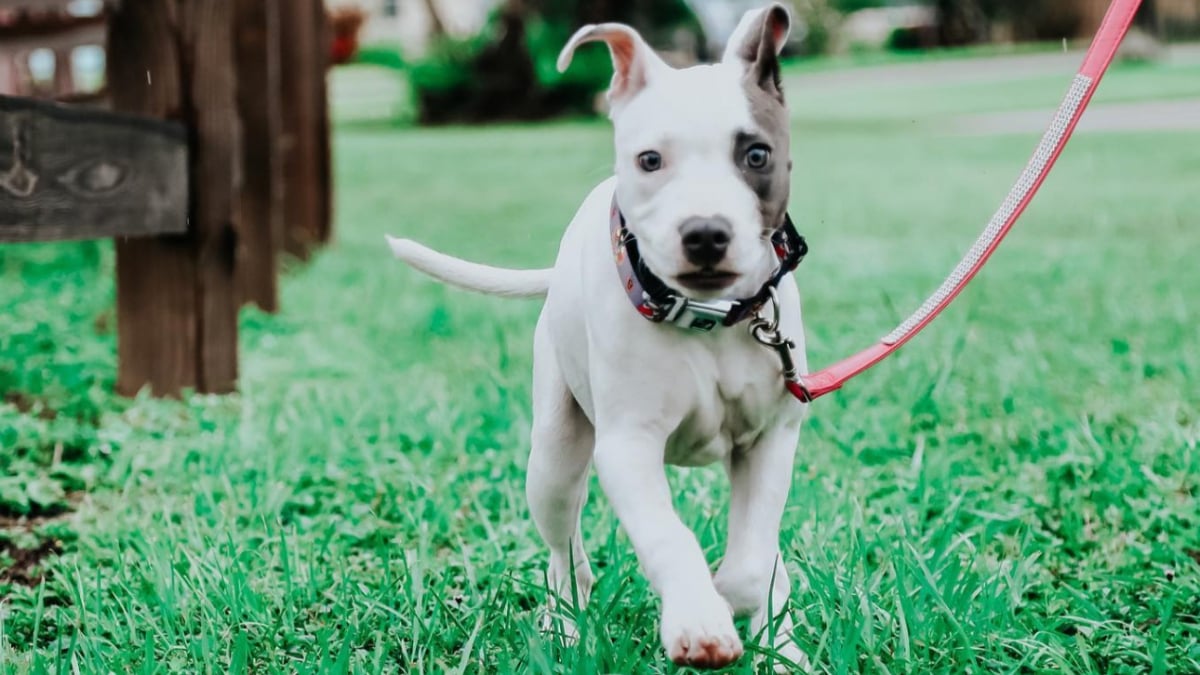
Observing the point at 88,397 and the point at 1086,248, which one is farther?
the point at 1086,248

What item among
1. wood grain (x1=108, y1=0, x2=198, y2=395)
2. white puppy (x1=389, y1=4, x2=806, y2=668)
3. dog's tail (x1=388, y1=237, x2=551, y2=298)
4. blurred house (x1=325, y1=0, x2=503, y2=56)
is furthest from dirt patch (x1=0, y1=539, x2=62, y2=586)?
blurred house (x1=325, y1=0, x2=503, y2=56)

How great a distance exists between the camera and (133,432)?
3.95m

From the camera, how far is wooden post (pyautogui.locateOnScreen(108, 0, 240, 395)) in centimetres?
438

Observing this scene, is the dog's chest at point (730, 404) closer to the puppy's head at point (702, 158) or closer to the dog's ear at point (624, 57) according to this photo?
the puppy's head at point (702, 158)

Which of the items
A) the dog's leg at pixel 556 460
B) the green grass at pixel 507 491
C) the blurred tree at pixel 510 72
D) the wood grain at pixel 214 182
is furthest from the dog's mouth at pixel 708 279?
the blurred tree at pixel 510 72

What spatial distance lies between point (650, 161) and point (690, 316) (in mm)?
Answer: 238

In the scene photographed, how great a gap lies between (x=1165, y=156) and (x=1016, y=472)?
9818 mm

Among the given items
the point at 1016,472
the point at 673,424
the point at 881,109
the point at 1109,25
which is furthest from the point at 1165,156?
the point at 673,424

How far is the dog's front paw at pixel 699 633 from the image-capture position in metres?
1.86

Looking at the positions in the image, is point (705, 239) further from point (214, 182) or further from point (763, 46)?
point (214, 182)

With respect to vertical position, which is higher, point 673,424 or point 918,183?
point 673,424

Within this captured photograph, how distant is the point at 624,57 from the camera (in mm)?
2064

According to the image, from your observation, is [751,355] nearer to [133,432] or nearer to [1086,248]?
[133,432]

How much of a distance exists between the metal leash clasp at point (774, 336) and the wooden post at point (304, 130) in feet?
19.3
